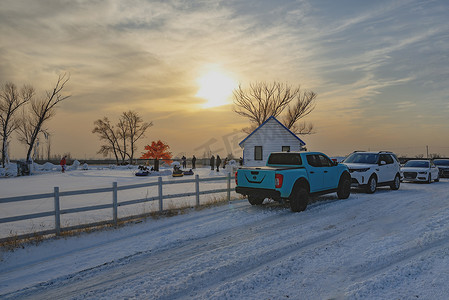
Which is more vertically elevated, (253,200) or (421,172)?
(421,172)

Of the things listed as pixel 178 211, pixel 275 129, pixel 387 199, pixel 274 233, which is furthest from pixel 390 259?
pixel 275 129

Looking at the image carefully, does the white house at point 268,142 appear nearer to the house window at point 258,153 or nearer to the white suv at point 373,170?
the house window at point 258,153

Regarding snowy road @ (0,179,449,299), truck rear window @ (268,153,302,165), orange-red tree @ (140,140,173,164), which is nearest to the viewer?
snowy road @ (0,179,449,299)

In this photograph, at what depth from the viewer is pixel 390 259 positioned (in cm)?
636

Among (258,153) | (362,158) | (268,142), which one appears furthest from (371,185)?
(258,153)

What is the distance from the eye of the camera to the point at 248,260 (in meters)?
6.39

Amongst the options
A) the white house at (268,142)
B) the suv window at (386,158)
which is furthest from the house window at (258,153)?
the suv window at (386,158)

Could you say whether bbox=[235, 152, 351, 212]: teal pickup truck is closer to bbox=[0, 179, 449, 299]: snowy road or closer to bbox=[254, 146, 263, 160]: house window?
bbox=[0, 179, 449, 299]: snowy road

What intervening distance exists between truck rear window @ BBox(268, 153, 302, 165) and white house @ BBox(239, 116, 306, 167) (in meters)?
21.3

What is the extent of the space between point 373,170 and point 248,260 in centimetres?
1184

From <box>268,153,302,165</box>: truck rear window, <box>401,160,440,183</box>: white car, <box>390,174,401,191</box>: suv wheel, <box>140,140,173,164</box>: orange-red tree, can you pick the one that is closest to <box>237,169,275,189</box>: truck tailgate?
<box>268,153,302,165</box>: truck rear window

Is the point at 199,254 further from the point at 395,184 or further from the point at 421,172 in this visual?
the point at 421,172

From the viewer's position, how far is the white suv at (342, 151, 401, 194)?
15750mm

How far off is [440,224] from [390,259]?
376 centimetres
